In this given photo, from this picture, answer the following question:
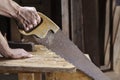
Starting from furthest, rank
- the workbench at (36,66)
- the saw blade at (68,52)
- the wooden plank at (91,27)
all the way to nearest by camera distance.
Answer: the wooden plank at (91,27) < the saw blade at (68,52) < the workbench at (36,66)

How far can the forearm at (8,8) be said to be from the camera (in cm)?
211

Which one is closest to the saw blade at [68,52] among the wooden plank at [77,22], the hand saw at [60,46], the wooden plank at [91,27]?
the hand saw at [60,46]

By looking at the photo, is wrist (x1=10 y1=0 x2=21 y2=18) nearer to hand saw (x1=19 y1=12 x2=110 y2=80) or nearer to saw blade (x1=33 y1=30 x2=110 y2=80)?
hand saw (x1=19 y1=12 x2=110 y2=80)

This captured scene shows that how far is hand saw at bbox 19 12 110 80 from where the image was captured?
8.37 feet

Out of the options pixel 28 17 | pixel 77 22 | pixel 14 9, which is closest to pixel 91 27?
pixel 77 22

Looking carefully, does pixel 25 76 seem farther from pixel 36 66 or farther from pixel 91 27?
pixel 91 27

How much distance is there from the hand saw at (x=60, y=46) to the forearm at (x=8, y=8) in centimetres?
31

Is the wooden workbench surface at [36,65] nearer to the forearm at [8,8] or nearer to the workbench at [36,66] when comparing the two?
the workbench at [36,66]

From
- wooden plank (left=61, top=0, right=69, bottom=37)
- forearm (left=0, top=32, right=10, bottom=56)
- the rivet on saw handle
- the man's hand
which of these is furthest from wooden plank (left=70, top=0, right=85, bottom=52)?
forearm (left=0, top=32, right=10, bottom=56)

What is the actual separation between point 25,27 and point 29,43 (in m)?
0.19

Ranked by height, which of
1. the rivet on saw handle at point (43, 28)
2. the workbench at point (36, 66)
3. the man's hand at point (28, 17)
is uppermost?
the man's hand at point (28, 17)

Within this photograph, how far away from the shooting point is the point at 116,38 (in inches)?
212

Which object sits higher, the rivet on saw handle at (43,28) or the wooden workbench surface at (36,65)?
the rivet on saw handle at (43,28)

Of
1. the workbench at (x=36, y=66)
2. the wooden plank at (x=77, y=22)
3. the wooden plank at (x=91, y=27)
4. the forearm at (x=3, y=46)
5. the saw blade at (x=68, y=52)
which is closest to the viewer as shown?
the workbench at (x=36, y=66)
